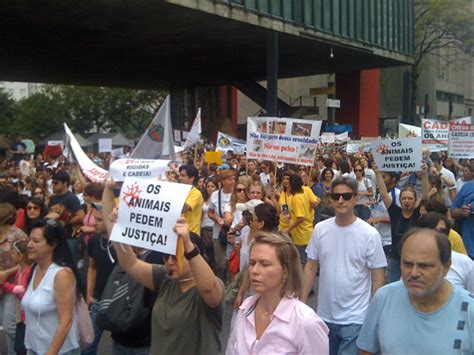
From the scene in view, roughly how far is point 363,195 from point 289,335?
8315mm

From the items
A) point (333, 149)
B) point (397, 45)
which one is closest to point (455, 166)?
point (333, 149)

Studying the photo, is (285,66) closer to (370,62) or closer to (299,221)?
(370,62)

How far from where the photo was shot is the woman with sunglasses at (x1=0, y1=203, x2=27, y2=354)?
4.89 m

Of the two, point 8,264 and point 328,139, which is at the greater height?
point 328,139

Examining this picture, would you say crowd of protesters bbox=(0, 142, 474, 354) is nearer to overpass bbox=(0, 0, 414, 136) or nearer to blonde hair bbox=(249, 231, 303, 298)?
blonde hair bbox=(249, 231, 303, 298)

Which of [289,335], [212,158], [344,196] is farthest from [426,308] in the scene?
[212,158]

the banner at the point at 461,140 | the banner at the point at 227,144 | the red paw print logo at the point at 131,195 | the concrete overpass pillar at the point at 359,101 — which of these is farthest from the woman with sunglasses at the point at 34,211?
the concrete overpass pillar at the point at 359,101

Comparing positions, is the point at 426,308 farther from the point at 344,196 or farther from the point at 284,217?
the point at 284,217

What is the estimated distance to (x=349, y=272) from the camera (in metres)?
4.50

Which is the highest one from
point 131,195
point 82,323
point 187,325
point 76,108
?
point 76,108

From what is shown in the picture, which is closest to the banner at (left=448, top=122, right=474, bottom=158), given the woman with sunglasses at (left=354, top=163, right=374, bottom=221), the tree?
the woman with sunglasses at (left=354, top=163, right=374, bottom=221)

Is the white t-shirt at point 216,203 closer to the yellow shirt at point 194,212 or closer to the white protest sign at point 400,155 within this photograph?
the yellow shirt at point 194,212

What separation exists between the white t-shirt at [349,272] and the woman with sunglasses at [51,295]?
1.81 meters

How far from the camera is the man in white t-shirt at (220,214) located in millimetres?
8227
